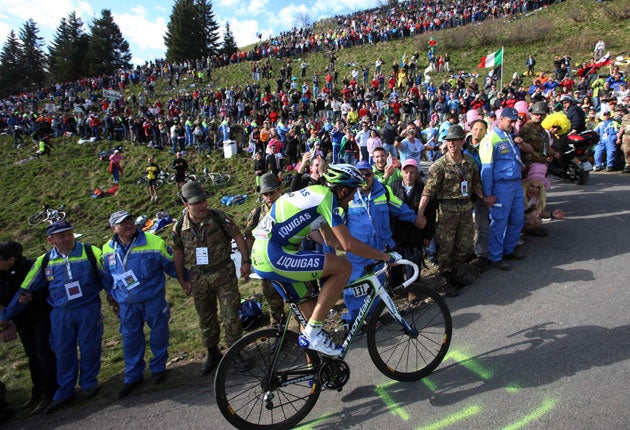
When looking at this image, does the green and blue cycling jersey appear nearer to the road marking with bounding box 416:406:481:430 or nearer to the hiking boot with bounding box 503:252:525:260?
the road marking with bounding box 416:406:481:430

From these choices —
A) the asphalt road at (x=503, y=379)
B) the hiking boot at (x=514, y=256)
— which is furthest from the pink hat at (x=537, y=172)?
the asphalt road at (x=503, y=379)

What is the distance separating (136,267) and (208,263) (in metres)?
0.81

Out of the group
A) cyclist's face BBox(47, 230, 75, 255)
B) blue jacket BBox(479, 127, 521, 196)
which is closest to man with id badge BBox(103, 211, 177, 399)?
cyclist's face BBox(47, 230, 75, 255)

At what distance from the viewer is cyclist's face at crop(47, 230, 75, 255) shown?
4.46m

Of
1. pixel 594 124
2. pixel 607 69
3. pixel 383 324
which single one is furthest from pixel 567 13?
pixel 383 324

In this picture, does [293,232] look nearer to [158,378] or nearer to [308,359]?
[308,359]

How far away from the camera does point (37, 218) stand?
18859 mm

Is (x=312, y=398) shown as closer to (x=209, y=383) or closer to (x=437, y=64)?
(x=209, y=383)

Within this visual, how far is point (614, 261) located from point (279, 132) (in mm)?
16035

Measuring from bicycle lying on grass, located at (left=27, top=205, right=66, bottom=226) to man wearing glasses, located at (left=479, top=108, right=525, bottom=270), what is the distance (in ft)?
64.0

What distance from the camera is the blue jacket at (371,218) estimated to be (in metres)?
4.86

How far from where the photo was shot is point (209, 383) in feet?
14.4

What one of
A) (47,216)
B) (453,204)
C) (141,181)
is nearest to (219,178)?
(141,181)

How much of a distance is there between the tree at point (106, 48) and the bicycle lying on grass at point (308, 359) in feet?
249
